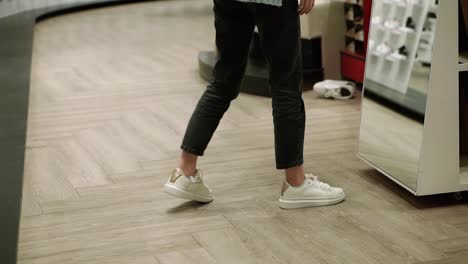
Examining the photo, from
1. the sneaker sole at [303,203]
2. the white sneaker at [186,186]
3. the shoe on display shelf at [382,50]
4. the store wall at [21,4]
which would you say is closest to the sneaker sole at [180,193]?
the white sneaker at [186,186]

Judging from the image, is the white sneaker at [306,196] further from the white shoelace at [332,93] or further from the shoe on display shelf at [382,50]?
the white shoelace at [332,93]

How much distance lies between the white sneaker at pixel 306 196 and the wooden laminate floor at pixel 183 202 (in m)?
0.03

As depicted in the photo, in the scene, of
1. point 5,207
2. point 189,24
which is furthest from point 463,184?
point 189,24

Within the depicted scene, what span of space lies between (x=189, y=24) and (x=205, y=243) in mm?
5106

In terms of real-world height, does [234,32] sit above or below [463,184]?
above

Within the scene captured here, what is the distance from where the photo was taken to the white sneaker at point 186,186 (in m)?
2.43

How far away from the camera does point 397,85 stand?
246 centimetres

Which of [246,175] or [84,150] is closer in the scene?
[246,175]

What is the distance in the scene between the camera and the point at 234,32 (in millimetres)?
2322

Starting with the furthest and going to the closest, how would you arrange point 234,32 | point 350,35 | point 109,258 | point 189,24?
point 189,24
point 350,35
point 234,32
point 109,258

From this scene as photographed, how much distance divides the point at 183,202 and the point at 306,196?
1.37ft

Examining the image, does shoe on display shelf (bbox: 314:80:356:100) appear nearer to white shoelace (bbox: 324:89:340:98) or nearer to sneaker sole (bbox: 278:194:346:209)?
white shoelace (bbox: 324:89:340:98)

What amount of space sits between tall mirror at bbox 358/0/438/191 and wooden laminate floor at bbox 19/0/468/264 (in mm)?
133

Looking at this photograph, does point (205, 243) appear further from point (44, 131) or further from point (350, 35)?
point (350, 35)
